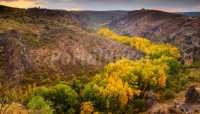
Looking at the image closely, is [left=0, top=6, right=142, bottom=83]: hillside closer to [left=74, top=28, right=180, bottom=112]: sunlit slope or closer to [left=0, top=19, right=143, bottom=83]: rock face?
[left=0, top=19, right=143, bottom=83]: rock face

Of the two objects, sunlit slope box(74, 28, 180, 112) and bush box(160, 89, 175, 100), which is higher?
sunlit slope box(74, 28, 180, 112)

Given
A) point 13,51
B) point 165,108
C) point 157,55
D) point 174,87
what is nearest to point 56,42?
point 13,51

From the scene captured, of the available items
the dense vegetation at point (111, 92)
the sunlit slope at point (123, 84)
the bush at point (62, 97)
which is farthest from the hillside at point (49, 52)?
the bush at point (62, 97)

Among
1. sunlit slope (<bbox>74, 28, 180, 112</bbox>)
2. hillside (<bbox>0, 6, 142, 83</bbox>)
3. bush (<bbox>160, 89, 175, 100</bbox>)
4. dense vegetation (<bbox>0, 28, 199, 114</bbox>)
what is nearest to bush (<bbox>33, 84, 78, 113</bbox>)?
dense vegetation (<bbox>0, 28, 199, 114</bbox>)

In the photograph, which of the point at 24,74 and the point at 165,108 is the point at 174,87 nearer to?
the point at 165,108

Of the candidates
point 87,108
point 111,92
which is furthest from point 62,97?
point 111,92

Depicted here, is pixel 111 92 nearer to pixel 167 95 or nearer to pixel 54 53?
pixel 167 95

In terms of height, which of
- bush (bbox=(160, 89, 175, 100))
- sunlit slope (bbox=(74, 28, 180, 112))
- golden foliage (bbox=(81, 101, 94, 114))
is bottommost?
bush (bbox=(160, 89, 175, 100))

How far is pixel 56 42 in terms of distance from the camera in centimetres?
17850

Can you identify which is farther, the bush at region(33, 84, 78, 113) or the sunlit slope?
the sunlit slope

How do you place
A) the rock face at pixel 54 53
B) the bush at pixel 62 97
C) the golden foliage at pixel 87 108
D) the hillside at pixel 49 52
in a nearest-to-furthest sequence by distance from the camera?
the golden foliage at pixel 87 108
the bush at pixel 62 97
the hillside at pixel 49 52
the rock face at pixel 54 53

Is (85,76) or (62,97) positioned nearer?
(62,97)

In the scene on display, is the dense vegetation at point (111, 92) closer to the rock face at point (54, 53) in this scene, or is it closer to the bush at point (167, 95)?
the bush at point (167, 95)

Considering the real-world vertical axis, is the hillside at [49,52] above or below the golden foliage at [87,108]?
above
